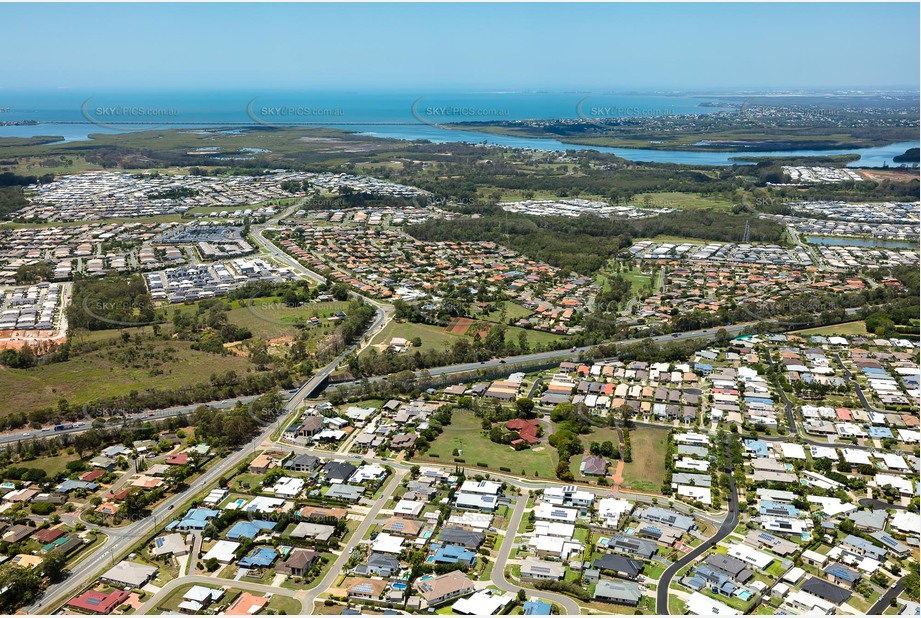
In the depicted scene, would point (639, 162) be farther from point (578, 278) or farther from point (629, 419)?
point (629, 419)

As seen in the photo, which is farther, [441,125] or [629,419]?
[441,125]

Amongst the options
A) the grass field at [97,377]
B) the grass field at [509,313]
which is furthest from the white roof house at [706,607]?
the grass field at [509,313]

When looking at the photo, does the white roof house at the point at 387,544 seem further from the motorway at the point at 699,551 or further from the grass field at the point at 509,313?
the grass field at the point at 509,313

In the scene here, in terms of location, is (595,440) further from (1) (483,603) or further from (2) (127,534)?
(2) (127,534)

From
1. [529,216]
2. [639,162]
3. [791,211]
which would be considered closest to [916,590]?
[529,216]

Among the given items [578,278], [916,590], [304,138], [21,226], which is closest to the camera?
[916,590]

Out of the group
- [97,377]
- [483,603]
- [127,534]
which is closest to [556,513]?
[483,603]

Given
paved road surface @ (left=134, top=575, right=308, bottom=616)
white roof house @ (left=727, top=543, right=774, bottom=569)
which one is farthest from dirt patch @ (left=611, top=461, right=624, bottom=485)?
paved road surface @ (left=134, top=575, right=308, bottom=616)
